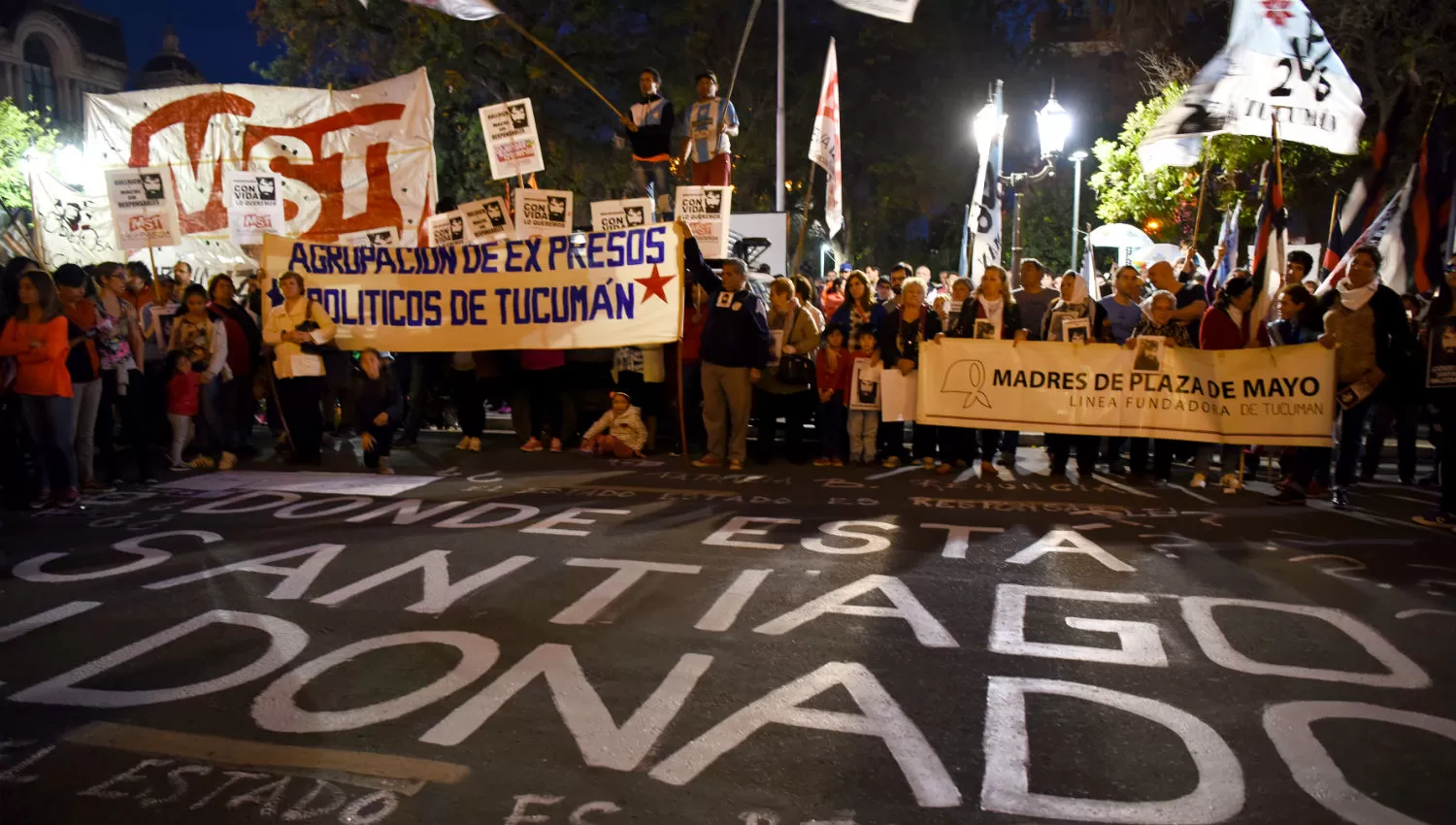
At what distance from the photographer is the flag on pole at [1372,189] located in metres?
9.49

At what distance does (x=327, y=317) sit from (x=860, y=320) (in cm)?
488

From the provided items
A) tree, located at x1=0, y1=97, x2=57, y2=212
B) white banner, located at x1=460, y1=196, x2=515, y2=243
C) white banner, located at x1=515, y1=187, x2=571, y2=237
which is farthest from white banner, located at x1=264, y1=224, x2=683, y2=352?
tree, located at x1=0, y1=97, x2=57, y2=212

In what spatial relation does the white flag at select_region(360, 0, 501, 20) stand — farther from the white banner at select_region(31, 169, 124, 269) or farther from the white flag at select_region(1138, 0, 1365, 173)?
the white banner at select_region(31, 169, 124, 269)

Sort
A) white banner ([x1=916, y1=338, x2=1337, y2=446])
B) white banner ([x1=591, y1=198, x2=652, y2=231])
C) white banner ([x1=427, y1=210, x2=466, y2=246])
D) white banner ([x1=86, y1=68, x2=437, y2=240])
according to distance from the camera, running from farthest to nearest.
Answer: white banner ([x1=86, y1=68, x2=437, y2=240])
white banner ([x1=427, y1=210, x2=466, y2=246])
white banner ([x1=591, y1=198, x2=652, y2=231])
white banner ([x1=916, y1=338, x2=1337, y2=446])

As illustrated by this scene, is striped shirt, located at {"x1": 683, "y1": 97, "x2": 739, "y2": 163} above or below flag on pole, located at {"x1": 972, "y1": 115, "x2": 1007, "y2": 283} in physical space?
above

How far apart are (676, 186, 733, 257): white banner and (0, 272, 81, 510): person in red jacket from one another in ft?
16.6

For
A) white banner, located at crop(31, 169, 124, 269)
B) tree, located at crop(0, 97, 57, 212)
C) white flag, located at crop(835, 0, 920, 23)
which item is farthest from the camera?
tree, located at crop(0, 97, 57, 212)

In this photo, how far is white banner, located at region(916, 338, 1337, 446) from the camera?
8.00m

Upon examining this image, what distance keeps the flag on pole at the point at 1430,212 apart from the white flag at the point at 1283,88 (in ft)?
3.16

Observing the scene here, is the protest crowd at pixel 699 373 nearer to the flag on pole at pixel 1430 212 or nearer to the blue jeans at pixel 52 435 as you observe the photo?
the blue jeans at pixel 52 435

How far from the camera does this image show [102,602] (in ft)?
16.6

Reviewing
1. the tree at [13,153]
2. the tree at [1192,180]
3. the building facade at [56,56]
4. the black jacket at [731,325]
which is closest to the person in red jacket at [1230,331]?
the black jacket at [731,325]

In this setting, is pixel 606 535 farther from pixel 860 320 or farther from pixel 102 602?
pixel 860 320

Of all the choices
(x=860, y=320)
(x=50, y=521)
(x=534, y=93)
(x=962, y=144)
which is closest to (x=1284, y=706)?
(x=860, y=320)
